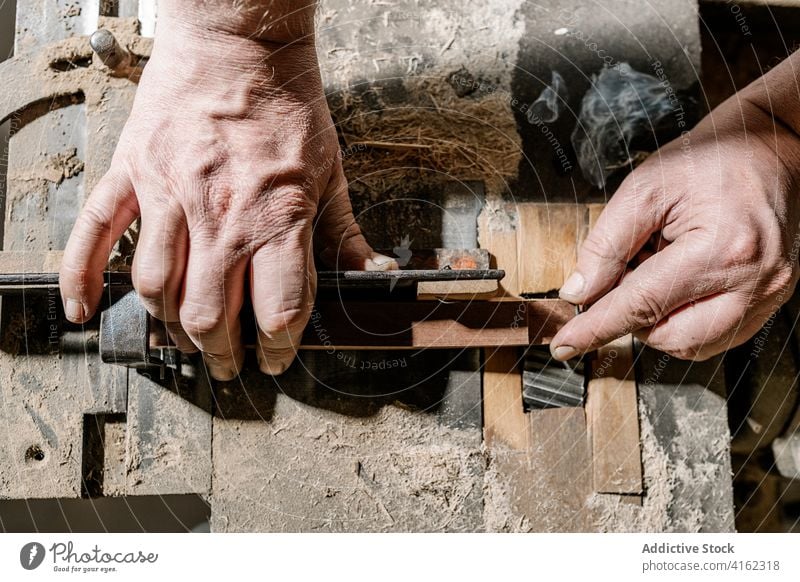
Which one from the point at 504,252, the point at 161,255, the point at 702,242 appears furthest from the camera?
the point at 504,252

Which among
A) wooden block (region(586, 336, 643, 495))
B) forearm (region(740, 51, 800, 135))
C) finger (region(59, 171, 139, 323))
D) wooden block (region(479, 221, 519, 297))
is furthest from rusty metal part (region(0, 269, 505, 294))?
forearm (region(740, 51, 800, 135))

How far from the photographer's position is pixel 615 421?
850 millimetres

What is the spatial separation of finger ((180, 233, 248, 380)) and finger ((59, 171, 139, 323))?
116 millimetres

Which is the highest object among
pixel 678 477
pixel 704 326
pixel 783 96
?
pixel 783 96

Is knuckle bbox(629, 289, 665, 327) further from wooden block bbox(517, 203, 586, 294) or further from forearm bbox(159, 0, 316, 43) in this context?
forearm bbox(159, 0, 316, 43)

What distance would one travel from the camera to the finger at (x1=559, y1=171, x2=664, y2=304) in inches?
31.0

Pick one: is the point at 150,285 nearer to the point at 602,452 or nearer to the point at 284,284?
the point at 284,284

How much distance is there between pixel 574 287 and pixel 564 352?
0.32ft

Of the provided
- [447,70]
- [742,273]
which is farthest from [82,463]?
[742,273]

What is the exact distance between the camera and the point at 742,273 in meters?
0.77

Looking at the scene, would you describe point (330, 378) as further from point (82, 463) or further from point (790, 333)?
Result: point (790, 333)

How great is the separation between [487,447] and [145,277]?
1.79ft

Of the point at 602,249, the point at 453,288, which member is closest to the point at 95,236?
the point at 453,288

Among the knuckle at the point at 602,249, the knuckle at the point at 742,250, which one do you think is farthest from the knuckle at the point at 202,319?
the knuckle at the point at 742,250
